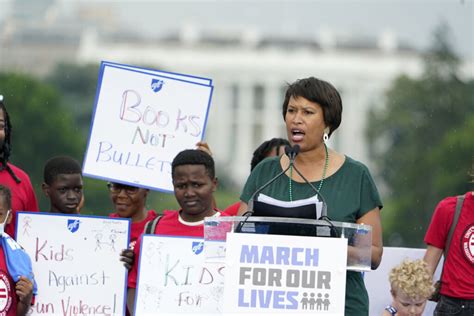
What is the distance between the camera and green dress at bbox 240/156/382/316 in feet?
25.1

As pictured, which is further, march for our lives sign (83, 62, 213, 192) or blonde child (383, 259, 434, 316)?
march for our lives sign (83, 62, 213, 192)

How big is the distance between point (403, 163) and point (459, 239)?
51.9 meters

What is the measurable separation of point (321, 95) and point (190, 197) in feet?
5.36

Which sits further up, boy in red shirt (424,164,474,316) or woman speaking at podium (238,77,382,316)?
woman speaking at podium (238,77,382,316)

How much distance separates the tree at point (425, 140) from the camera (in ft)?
168

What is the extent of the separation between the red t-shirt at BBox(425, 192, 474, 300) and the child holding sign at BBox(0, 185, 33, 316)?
2.52 metres

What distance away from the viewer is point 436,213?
9664 mm

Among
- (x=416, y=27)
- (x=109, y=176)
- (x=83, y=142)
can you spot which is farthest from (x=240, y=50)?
(x=109, y=176)

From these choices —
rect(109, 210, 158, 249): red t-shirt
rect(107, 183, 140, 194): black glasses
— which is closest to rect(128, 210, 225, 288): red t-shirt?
rect(109, 210, 158, 249): red t-shirt

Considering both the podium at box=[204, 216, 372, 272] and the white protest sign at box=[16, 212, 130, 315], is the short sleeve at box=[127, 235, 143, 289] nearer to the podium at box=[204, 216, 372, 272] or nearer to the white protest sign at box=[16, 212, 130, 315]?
Answer: the white protest sign at box=[16, 212, 130, 315]

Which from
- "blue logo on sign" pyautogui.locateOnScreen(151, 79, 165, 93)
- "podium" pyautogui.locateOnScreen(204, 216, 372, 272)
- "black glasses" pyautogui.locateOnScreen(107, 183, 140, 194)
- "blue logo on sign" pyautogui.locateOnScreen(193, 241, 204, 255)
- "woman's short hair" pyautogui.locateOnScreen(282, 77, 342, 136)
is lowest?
"blue logo on sign" pyautogui.locateOnScreen(193, 241, 204, 255)

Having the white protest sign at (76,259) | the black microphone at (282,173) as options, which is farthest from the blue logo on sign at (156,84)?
the black microphone at (282,173)

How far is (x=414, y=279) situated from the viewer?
9.12 meters

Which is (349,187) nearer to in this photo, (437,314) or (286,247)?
(286,247)
